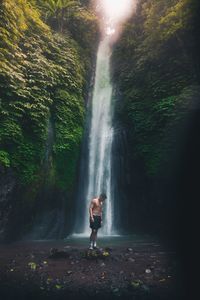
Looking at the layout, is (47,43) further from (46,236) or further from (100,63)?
(46,236)

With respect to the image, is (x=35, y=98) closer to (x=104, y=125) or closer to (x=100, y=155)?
(x=100, y=155)

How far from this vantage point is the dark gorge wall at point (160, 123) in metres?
12.2

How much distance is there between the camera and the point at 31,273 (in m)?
6.47

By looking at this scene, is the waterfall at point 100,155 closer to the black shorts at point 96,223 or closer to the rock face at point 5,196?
the rock face at point 5,196

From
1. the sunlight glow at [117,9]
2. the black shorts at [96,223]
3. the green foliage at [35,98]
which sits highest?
the sunlight glow at [117,9]

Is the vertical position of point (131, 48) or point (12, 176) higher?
point (131, 48)

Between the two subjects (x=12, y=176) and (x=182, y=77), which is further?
(x=182, y=77)

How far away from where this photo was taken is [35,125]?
1191cm

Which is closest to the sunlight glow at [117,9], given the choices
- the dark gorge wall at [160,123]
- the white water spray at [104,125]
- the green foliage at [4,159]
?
the white water spray at [104,125]

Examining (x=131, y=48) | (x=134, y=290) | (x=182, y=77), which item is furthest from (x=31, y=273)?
(x=131, y=48)

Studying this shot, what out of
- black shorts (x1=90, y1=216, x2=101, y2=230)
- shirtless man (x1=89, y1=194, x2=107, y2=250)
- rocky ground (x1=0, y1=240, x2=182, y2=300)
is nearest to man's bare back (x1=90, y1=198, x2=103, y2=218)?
shirtless man (x1=89, y1=194, x2=107, y2=250)

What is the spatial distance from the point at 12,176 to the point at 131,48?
40.5ft

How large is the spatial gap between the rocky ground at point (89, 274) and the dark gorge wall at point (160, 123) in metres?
4.43

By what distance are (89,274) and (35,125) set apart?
718cm
